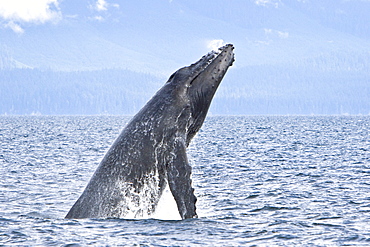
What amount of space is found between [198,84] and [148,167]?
207 cm

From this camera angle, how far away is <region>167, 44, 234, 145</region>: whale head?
38.9 ft

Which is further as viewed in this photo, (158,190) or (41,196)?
(41,196)

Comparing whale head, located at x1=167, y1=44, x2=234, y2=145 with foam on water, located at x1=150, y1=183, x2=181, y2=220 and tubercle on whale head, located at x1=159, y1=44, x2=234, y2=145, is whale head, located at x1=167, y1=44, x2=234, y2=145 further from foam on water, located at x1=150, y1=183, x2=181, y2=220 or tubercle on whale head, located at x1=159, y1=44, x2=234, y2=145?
foam on water, located at x1=150, y1=183, x2=181, y2=220

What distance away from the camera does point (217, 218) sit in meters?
13.7

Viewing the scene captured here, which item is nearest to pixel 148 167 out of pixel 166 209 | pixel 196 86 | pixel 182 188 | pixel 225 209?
pixel 182 188

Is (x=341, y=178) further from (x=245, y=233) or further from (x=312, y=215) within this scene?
(x=245, y=233)

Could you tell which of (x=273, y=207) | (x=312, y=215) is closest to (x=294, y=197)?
(x=273, y=207)

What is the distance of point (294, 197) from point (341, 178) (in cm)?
632

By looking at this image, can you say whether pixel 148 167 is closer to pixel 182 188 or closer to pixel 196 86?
pixel 182 188

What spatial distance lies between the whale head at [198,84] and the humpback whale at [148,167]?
0.08 ft

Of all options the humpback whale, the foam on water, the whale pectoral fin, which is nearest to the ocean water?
the foam on water

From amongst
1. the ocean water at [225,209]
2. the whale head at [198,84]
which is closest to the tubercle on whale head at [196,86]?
the whale head at [198,84]

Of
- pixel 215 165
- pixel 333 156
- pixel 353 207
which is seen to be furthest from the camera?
pixel 333 156

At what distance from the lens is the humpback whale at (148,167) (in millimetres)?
10781
